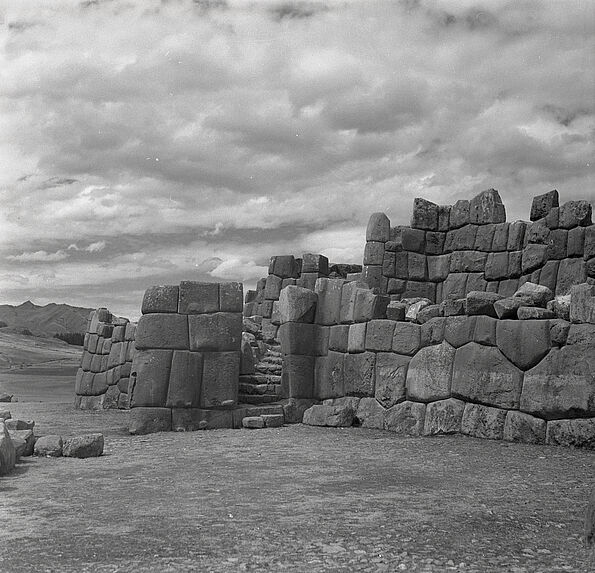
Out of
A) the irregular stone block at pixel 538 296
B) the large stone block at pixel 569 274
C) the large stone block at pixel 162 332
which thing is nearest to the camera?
the irregular stone block at pixel 538 296

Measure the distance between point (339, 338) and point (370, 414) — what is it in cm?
184

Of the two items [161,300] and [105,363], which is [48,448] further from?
[105,363]

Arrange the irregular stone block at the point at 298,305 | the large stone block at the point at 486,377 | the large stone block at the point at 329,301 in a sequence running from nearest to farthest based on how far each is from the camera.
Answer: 1. the large stone block at the point at 486,377
2. the large stone block at the point at 329,301
3. the irregular stone block at the point at 298,305

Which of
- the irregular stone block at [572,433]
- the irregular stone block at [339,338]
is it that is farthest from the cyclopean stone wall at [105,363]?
the irregular stone block at [572,433]

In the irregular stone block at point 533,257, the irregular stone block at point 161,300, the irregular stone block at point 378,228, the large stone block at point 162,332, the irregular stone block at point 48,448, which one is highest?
the irregular stone block at point 378,228

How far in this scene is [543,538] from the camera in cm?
570

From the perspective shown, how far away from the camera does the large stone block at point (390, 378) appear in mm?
13461

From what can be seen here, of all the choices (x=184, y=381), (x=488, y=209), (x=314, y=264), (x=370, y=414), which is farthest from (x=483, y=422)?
(x=314, y=264)

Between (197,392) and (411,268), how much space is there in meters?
7.45

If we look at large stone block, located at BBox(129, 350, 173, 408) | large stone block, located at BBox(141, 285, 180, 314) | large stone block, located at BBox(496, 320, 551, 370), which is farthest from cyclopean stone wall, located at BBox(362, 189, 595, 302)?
large stone block, located at BBox(129, 350, 173, 408)

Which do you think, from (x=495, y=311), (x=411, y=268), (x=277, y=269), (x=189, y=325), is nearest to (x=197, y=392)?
(x=189, y=325)

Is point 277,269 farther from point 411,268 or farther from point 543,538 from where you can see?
point 543,538

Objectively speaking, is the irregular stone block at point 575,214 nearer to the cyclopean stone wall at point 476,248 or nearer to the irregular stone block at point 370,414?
the cyclopean stone wall at point 476,248

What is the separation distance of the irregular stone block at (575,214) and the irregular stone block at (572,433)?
268 inches
